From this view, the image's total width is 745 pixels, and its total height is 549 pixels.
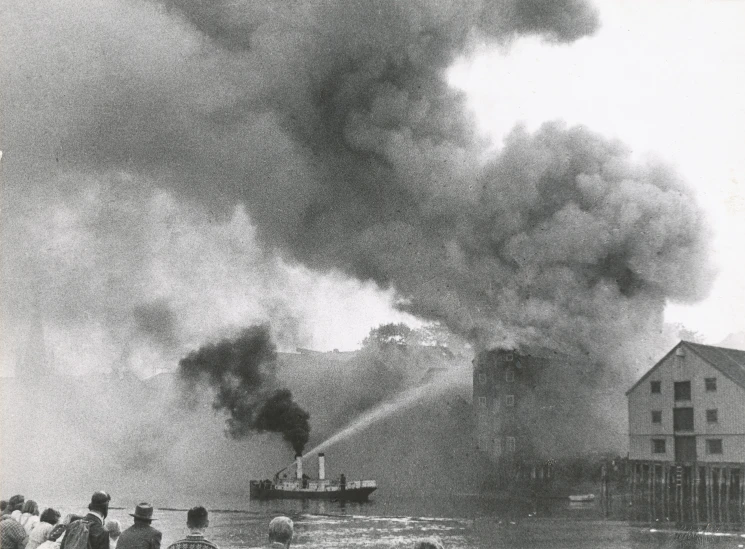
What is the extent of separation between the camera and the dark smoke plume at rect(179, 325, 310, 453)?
43.3 meters

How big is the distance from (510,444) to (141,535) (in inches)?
1705

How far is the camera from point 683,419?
123 feet

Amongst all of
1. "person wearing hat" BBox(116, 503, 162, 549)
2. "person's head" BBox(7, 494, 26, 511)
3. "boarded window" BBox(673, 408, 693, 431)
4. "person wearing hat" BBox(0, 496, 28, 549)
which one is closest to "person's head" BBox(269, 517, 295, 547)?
"person wearing hat" BBox(116, 503, 162, 549)

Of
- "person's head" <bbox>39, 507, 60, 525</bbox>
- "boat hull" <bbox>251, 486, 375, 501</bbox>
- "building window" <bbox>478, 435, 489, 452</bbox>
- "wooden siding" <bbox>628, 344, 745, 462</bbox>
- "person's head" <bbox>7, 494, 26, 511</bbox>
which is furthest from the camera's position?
"building window" <bbox>478, 435, 489, 452</bbox>

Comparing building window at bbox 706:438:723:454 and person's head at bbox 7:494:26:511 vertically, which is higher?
person's head at bbox 7:494:26:511

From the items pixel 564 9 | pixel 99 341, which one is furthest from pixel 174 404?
pixel 564 9

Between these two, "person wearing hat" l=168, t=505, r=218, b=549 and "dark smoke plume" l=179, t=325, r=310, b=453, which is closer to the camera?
"person wearing hat" l=168, t=505, r=218, b=549

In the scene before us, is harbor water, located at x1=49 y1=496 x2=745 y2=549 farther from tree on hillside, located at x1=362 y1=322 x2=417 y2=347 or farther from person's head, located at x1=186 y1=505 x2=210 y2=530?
person's head, located at x1=186 y1=505 x2=210 y2=530

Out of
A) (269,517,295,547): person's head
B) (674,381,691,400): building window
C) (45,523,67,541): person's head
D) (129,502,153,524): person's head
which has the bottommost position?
(45,523,67,541): person's head

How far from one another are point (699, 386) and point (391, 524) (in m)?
15.6

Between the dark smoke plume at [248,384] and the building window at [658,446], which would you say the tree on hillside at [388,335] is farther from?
the building window at [658,446]

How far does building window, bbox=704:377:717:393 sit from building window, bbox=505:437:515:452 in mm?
13922

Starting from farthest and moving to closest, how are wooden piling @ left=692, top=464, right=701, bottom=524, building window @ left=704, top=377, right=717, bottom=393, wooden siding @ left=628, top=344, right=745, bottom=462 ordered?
building window @ left=704, top=377, right=717, bottom=393 → wooden piling @ left=692, top=464, right=701, bottom=524 → wooden siding @ left=628, top=344, right=745, bottom=462

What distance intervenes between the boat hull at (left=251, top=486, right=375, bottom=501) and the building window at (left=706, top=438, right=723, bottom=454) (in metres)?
17.4
